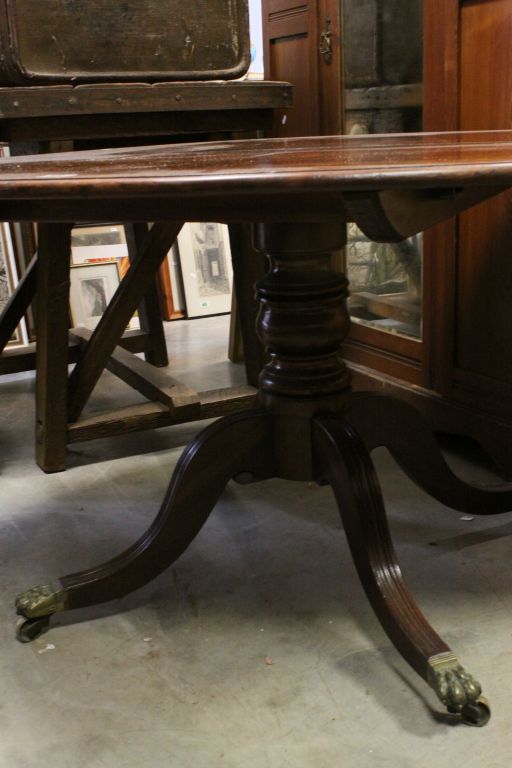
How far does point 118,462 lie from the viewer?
207 centimetres

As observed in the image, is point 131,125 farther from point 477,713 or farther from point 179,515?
point 477,713

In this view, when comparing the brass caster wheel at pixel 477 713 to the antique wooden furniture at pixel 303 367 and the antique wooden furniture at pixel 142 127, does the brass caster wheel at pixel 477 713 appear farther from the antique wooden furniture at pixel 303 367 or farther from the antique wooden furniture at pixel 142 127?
the antique wooden furniture at pixel 142 127

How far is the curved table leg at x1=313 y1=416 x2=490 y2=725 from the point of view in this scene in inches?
41.7

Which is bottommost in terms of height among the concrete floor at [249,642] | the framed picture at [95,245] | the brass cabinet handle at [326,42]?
the concrete floor at [249,642]

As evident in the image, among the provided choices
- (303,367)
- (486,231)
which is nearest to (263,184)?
(303,367)

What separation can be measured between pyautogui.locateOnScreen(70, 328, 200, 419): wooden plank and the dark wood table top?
97cm

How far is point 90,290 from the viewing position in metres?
3.32

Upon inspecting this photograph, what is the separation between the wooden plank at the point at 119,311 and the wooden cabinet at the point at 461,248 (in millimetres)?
578

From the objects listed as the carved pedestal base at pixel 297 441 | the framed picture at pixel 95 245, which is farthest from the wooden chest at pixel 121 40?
the framed picture at pixel 95 245

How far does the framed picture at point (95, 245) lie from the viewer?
3.28 m

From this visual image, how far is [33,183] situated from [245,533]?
0.96 metres

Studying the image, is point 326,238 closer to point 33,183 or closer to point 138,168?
point 138,168

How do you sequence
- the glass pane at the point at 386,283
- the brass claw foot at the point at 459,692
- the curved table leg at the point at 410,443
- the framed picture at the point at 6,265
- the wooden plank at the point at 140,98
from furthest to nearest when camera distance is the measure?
the framed picture at the point at 6,265
the glass pane at the point at 386,283
the wooden plank at the point at 140,98
the curved table leg at the point at 410,443
the brass claw foot at the point at 459,692

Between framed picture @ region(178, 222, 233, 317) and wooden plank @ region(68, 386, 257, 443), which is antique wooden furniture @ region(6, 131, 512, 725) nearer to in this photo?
wooden plank @ region(68, 386, 257, 443)
